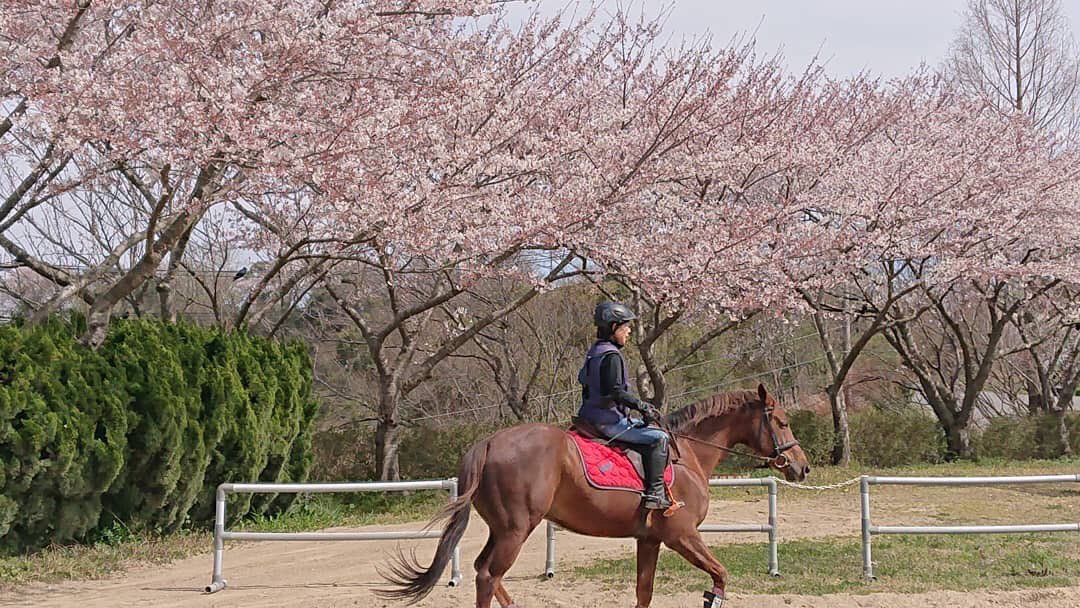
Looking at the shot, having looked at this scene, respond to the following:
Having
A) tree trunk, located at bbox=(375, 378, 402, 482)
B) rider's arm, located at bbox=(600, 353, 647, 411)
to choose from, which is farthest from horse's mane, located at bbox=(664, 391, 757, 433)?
tree trunk, located at bbox=(375, 378, 402, 482)

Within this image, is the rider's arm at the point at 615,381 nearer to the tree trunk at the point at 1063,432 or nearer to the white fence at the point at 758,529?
the white fence at the point at 758,529

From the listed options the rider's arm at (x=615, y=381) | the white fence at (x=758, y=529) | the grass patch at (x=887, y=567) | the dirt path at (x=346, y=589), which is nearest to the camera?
the rider's arm at (x=615, y=381)

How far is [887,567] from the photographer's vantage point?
828cm

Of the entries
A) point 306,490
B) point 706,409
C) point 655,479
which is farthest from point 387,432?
point 655,479

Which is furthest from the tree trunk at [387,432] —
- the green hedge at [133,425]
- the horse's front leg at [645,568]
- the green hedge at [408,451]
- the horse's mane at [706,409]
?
the horse's front leg at [645,568]

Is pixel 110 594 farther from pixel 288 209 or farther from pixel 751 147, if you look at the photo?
pixel 751 147

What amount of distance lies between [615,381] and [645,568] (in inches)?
53.6

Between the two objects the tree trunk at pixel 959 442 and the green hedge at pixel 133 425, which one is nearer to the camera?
the green hedge at pixel 133 425

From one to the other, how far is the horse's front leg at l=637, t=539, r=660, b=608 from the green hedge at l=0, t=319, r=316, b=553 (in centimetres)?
552

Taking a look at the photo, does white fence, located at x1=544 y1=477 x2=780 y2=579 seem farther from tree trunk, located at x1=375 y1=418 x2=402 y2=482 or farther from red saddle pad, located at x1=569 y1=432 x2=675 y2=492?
tree trunk, located at x1=375 y1=418 x2=402 y2=482

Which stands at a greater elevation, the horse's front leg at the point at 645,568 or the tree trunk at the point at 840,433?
the tree trunk at the point at 840,433

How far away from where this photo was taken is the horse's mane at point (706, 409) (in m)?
6.89

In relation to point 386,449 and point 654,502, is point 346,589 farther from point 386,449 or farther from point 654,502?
point 386,449

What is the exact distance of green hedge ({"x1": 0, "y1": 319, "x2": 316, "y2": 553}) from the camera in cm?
870
